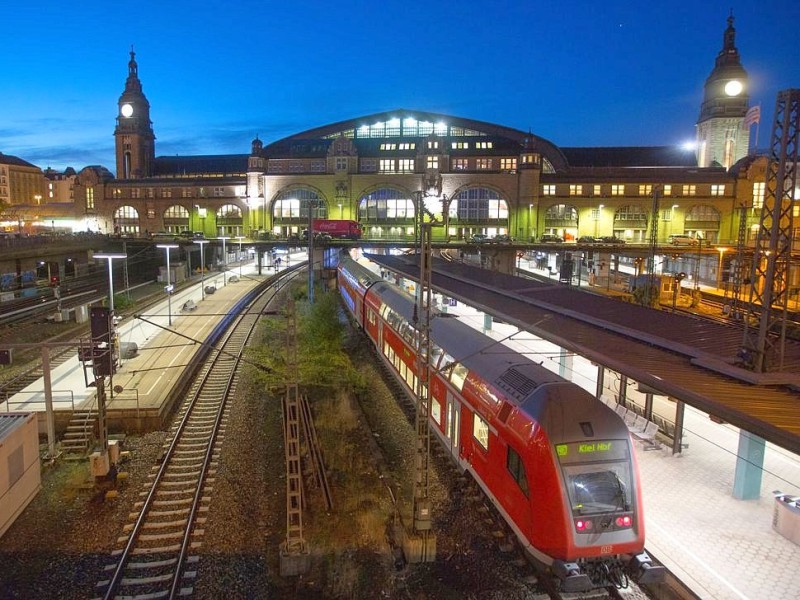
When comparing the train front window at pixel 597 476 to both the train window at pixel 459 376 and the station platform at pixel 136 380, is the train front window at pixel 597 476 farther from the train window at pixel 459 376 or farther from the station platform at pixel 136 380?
the station platform at pixel 136 380

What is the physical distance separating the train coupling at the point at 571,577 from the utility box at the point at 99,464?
1168cm

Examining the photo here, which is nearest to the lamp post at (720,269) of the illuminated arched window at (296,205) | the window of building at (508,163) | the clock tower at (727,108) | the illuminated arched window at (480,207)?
the illuminated arched window at (480,207)

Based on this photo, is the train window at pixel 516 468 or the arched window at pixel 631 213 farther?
the arched window at pixel 631 213

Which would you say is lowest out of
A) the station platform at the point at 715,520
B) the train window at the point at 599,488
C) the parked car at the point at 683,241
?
the station platform at the point at 715,520

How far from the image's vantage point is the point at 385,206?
251 ft

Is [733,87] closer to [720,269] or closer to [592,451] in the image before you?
[720,269]

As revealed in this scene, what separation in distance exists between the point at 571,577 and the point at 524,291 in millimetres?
15742

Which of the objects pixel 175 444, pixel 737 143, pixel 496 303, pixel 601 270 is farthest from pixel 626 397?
pixel 737 143

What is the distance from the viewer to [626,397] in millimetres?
22391

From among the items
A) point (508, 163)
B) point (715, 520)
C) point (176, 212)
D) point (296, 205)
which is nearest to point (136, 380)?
point (715, 520)

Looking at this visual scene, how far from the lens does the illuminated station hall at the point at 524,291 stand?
1135 centimetres

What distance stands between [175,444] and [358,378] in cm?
746

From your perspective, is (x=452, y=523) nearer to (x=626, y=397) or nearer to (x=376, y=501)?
(x=376, y=501)

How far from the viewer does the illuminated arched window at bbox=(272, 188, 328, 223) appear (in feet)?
256
